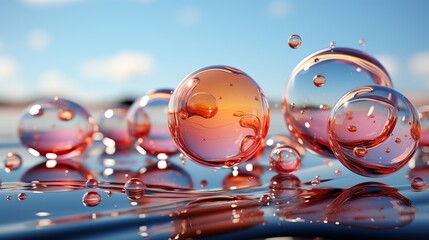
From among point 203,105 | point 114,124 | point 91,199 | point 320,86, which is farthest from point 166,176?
point 114,124

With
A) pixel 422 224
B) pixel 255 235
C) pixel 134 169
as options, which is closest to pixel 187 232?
pixel 255 235

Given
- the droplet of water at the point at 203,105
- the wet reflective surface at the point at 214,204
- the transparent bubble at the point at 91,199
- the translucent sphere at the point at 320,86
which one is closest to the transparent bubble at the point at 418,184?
the wet reflective surface at the point at 214,204

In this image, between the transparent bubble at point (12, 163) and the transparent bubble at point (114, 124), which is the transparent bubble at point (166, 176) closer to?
the transparent bubble at point (12, 163)

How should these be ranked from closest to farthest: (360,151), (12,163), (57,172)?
1. (360,151)
2. (57,172)
3. (12,163)

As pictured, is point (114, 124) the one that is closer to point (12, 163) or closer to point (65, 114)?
point (65, 114)

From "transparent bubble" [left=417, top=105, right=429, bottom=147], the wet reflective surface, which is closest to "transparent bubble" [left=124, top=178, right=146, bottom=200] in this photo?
the wet reflective surface

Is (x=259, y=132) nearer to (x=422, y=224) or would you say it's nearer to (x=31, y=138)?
(x=422, y=224)
